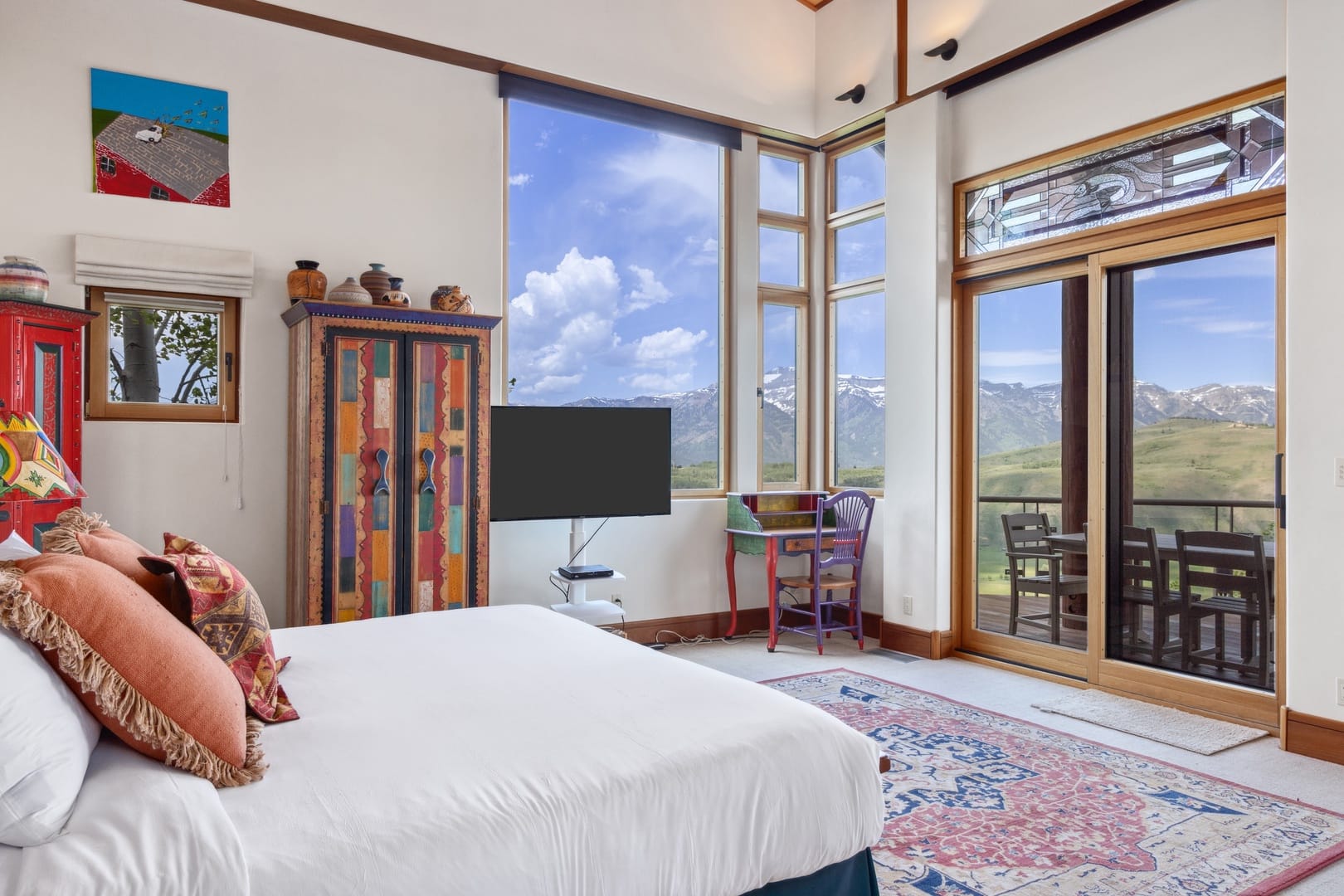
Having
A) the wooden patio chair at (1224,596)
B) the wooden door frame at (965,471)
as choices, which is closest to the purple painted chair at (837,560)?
the wooden door frame at (965,471)

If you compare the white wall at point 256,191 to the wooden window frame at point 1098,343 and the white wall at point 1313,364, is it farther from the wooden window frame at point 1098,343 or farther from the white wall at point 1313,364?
the white wall at point 1313,364

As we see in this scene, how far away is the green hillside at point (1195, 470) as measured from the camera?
11.9 ft

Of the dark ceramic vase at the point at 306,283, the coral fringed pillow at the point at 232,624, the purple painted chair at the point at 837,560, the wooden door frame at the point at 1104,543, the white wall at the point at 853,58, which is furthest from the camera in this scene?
the white wall at the point at 853,58

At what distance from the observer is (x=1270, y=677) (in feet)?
11.6

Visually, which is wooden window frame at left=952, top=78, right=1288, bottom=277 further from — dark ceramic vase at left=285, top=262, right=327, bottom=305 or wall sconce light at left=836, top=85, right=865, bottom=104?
dark ceramic vase at left=285, top=262, right=327, bottom=305

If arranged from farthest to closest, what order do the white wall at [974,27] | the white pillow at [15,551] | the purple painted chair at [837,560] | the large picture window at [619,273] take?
the purple painted chair at [837,560] < the large picture window at [619,273] < the white wall at [974,27] < the white pillow at [15,551]

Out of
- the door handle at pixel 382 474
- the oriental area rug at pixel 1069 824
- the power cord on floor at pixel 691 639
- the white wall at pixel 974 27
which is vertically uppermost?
the white wall at pixel 974 27

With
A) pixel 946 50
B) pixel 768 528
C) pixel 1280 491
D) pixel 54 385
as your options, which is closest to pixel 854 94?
pixel 946 50

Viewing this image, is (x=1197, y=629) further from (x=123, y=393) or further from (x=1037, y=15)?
(x=123, y=393)

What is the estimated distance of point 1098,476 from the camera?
13.8 feet

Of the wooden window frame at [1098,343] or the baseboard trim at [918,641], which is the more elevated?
the wooden window frame at [1098,343]

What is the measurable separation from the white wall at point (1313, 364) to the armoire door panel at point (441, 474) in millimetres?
3384

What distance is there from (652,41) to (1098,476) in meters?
3.35

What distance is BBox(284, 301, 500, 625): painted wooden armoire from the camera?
371 centimetres
